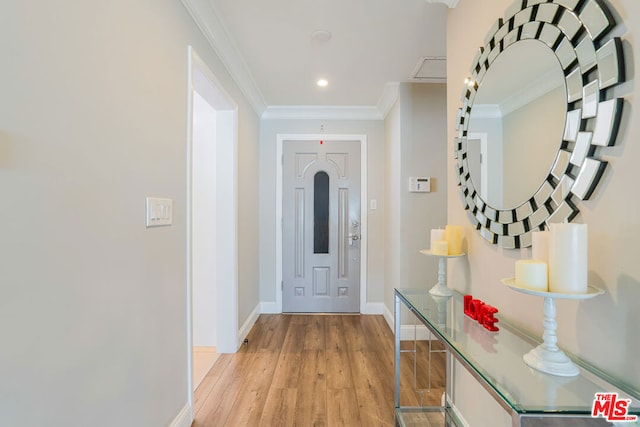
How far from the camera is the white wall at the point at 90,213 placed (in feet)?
2.55

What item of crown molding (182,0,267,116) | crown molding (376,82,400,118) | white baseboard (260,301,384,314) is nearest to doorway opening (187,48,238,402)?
crown molding (182,0,267,116)

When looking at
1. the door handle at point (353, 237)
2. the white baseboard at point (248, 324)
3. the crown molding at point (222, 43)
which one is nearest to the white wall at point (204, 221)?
the white baseboard at point (248, 324)

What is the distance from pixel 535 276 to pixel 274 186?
3.19 metres

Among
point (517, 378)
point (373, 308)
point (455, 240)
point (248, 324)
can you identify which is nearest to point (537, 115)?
point (455, 240)

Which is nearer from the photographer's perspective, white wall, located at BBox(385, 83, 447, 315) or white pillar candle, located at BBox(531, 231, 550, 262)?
white pillar candle, located at BBox(531, 231, 550, 262)

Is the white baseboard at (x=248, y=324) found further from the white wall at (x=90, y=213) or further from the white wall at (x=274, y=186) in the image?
the white wall at (x=90, y=213)

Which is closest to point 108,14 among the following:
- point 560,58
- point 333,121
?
point 560,58

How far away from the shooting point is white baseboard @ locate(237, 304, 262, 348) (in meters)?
2.86

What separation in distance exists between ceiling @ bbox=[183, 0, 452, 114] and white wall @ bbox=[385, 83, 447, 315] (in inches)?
8.2

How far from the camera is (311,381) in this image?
2.25 metres

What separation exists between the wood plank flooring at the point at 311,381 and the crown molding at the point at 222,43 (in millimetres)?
2345

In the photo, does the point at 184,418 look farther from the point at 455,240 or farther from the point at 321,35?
the point at 321,35

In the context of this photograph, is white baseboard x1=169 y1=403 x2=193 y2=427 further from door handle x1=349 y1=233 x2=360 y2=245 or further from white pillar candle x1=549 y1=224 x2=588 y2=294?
door handle x1=349 y1=233 x2=360 y2=245

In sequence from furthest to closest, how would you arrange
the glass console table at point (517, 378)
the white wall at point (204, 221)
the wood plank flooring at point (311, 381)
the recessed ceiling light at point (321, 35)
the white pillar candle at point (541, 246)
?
the white wall at point (204, 221)
the recessed ceiling light at point (321, 35)
the wood plank flooring at point (311, 381)
the white pillar candle at point (541, 246)
the glass console table at point (517, 378)
